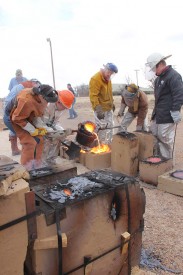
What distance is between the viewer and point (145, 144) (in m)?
4.85

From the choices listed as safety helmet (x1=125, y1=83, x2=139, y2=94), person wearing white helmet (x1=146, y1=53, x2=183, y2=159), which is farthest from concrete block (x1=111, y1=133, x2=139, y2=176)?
safety helmet (x1=125, y1=83, x2=139, y2=94)

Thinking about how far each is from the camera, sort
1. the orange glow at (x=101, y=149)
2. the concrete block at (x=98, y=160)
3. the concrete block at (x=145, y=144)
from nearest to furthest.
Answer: the concrete block at (x=145, y=144)
the concrete block at (x=98, y=160)
the orange glow at (x=101, y=149)

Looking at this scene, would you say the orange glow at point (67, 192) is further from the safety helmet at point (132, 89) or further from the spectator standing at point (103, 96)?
the safety helmet at point (132, 89)

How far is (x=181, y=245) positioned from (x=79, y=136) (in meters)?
1.87

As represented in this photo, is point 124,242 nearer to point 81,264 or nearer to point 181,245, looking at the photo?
point 81,264

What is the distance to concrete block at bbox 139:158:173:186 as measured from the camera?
13.9 feet

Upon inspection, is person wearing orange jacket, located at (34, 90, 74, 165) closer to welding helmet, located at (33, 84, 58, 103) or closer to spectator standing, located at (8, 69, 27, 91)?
welding helmet, located at (33, 84, 58, 103)

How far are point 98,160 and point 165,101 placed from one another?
5.33 feet

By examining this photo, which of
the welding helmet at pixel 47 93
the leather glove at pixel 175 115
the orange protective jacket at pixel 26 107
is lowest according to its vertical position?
the leather glove at pixel 175 115

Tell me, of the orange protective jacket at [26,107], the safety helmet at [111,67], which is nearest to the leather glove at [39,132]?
the orange protective jacket at [26,107]

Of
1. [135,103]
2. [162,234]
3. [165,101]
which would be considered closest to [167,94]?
[165,101]

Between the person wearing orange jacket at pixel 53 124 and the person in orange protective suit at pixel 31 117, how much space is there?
0.53 feet

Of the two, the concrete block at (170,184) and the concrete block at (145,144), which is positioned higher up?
the concrete block at (145,144)

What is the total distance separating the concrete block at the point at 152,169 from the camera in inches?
167
